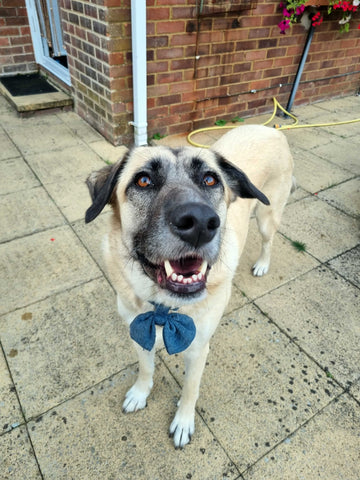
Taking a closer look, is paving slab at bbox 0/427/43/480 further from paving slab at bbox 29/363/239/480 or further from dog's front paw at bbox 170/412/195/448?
dog's front paw at bbox 170/412/195/448

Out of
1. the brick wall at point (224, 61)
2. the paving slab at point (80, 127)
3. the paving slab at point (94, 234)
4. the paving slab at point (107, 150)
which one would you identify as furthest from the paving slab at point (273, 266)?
the paving slab at point (80, 127)

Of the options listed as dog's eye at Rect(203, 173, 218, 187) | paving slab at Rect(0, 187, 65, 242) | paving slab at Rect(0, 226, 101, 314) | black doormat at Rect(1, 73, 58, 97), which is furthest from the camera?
black doormat at Rect(1, 73, 58, 97)

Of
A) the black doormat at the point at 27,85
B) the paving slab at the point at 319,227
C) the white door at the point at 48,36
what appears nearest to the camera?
the paving slab at the point at 319,227

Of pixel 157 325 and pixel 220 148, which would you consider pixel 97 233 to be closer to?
pixel 220 148

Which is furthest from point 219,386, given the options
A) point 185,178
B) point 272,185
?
point 272,185

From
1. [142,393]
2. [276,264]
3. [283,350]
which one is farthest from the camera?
[276,264]

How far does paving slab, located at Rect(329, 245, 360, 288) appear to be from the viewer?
129 inches

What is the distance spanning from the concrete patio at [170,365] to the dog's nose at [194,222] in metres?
1.40

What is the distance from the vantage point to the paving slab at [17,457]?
191 cm

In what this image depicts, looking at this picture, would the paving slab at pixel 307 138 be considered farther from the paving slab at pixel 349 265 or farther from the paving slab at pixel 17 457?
A: the paving slab at pixel 17 457

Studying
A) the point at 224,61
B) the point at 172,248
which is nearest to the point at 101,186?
the point at 172,248

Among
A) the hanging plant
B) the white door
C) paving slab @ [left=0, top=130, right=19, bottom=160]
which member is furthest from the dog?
the white door

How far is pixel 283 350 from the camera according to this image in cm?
261

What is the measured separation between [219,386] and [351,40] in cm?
739
